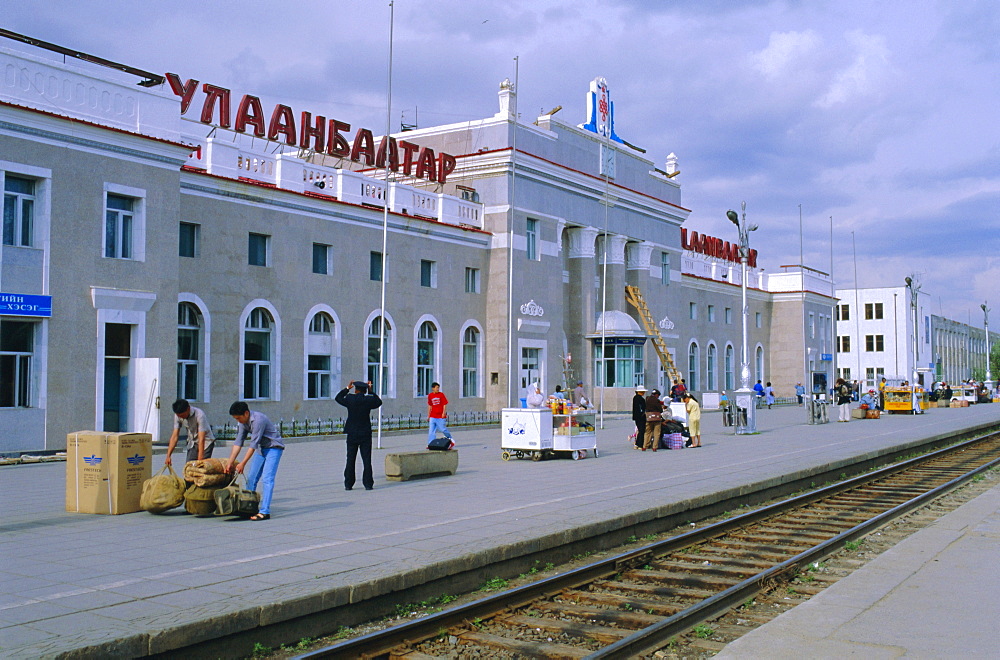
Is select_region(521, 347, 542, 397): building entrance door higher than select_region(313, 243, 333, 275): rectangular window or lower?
lower

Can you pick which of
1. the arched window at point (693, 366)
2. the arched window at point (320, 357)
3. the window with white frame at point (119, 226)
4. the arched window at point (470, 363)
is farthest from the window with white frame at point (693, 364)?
the window with white frame at point (119, 226)

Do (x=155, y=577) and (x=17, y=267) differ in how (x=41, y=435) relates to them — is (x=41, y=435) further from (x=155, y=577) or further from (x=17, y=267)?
(x=155, y=577)

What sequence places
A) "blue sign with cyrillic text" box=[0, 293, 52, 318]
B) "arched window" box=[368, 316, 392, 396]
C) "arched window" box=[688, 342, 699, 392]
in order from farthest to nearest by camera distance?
"arched window" box=[688, 342, 699, 392]
"arched window" box=[368, 316, 392, 396]
"blue sign with cyrillic text" box=[0, 293, 52, 318]

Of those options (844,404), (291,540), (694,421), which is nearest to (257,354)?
(694,421)

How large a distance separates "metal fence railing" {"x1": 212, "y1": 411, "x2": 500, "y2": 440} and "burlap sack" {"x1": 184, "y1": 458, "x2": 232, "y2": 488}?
12.8 m

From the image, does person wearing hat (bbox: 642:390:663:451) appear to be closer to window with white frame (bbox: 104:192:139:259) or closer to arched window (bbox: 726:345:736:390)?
window with white frame (bbox: 104:192:139:259)

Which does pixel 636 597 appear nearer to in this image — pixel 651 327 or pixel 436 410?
pixel 436 410

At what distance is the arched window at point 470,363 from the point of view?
37156mm

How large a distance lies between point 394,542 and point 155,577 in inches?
103

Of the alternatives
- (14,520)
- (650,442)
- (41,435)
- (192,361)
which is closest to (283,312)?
(192,361)

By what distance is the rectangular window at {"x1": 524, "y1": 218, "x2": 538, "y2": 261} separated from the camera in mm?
39531

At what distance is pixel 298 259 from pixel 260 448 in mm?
18695

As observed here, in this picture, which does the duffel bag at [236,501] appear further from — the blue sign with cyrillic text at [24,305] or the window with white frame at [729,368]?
the window with white frame at [729,368]

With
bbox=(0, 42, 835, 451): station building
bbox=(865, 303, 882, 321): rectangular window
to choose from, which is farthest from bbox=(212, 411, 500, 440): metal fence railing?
bbox=(865, 303, 882, 321): rectangular window
